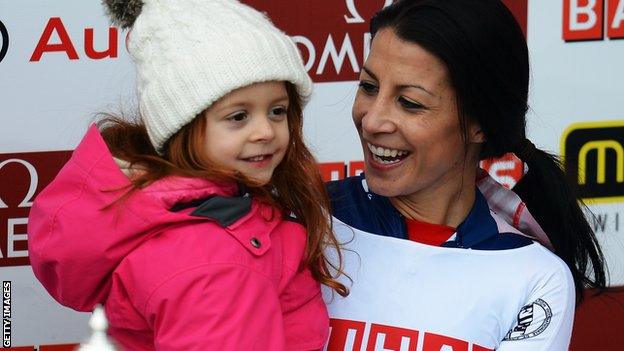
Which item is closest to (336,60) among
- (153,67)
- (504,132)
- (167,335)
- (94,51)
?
(94,51)

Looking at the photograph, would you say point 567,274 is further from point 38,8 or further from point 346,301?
point 38,8

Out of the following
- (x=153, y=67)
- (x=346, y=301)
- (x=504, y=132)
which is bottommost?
(x=346, y=301)

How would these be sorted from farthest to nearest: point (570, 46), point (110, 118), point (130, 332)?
point (570, 46) → point (110, 118) → point (130, 332)

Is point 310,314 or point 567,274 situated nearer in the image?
point 310,314

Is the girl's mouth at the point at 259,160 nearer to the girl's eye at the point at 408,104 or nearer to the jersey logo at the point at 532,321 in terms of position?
the girl's eye at the point at 408,104

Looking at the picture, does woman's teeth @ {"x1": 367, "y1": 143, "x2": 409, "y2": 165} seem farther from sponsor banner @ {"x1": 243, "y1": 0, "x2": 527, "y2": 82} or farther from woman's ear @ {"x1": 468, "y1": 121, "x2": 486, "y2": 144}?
sponsor banner @ {"x1": 243, "y1": 0, "x2": 527, "y2": 82}

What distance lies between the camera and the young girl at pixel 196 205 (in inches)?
72.2

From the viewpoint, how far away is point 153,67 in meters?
1.98

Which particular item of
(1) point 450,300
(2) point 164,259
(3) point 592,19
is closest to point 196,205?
(2) point 164,259

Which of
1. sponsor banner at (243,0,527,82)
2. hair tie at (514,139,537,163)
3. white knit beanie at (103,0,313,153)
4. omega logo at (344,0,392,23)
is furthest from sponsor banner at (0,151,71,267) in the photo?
hair tie at (514,139,537,163)

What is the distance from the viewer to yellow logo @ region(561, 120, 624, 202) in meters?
3.05

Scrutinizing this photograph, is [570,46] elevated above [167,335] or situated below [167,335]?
above

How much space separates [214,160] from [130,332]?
11.2 inches

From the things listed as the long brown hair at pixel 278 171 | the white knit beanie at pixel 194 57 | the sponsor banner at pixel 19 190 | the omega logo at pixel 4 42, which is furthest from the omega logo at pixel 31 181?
the white knit beanie at pixel 194 57
